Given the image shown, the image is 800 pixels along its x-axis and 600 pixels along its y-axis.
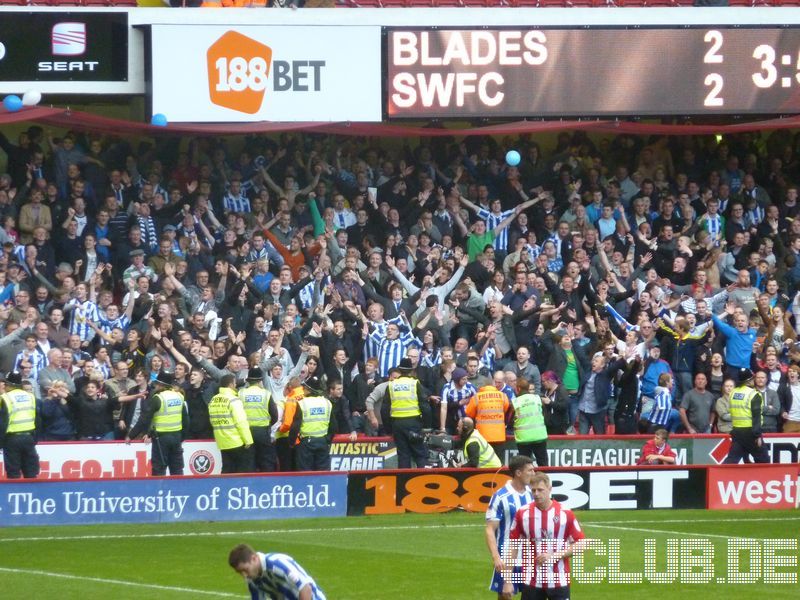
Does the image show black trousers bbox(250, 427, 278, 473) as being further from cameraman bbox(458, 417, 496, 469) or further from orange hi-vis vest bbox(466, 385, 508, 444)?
orange hi-vis vest bbox(466, 385, 508, 444)

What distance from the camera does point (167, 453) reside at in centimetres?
2042

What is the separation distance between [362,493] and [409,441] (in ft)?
5.29

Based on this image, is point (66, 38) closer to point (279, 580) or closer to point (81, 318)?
point (81, 318)

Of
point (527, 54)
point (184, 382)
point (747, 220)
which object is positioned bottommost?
point (184, 382)

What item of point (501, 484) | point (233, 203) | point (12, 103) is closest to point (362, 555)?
point (501, 484)

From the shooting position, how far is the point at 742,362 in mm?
23656

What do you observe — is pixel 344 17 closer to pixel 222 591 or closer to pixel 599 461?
pixel 599 461

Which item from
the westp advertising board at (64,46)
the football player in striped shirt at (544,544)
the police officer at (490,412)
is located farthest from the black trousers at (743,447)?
the football player in striped shirt at (544,544)

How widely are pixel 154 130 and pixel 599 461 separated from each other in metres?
8.58

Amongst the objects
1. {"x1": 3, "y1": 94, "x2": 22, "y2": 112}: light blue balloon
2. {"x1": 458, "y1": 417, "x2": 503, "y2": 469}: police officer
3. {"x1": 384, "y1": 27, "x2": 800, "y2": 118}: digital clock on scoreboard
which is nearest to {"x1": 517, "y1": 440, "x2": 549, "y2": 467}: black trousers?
{"x1": 458, "y1": 417, "x2": 503, "y2": 469}: police officer

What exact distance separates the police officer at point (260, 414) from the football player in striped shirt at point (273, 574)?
1052 cm

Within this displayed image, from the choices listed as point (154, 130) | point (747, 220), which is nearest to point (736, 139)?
point (747, 220)

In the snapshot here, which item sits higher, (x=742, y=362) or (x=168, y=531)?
(x=742, y=362)

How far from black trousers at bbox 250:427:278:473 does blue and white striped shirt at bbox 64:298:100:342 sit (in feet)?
10.1
